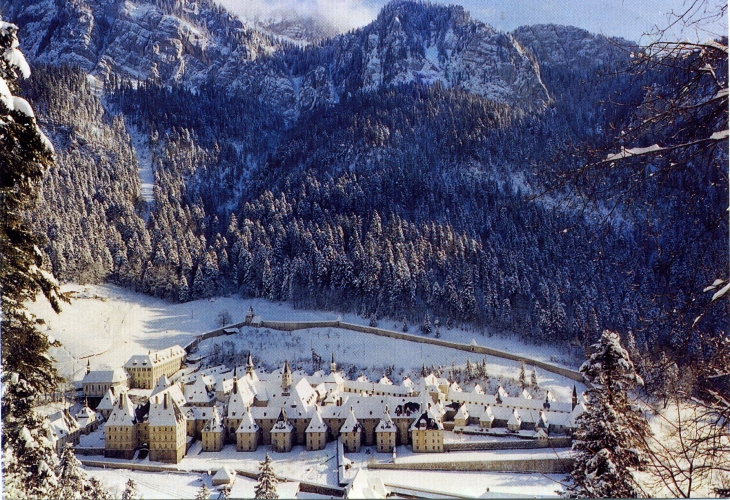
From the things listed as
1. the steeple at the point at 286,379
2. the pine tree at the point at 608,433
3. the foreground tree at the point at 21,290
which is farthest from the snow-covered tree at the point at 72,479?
the steeple at the point at 286,379

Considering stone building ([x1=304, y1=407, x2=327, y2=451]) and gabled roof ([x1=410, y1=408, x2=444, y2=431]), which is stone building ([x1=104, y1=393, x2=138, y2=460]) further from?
gabled roof ([x1=410, y1=408, x2=444, y2=431])

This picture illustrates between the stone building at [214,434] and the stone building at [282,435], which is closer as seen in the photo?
the stone building at [214,434]

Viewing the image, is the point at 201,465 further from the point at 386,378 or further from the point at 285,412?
the point at 386,378

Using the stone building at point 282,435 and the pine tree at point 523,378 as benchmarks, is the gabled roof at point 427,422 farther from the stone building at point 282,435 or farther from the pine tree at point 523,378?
the pine tree at point 523,378

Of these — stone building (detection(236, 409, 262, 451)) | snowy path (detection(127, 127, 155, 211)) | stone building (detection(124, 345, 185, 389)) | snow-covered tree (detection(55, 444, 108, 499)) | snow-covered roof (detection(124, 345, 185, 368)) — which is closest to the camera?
snow-covered tree (detection(55, 444, 108, 499))

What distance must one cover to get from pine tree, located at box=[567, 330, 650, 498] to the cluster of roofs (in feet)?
36.5

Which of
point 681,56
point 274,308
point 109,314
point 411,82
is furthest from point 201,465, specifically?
point 411,82

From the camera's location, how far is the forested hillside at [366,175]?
2466 cm

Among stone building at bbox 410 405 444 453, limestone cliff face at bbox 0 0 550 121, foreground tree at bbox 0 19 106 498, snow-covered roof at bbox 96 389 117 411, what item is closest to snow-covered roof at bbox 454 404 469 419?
stone building at bbox 410 405 444 453

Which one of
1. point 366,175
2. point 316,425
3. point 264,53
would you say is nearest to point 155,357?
point 316,425

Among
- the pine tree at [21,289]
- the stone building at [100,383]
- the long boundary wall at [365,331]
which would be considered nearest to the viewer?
the pine tree at [21,289]

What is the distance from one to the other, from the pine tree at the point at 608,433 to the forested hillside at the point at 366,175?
1.96ft

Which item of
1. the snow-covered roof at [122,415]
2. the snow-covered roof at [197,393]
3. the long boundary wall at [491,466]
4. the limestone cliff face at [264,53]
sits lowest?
the long boundary wall at [491,466]

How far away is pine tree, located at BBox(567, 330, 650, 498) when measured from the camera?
17.3 ft
